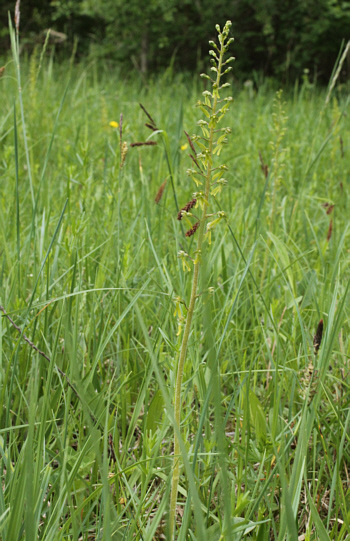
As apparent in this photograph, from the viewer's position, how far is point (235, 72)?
50.4 ft

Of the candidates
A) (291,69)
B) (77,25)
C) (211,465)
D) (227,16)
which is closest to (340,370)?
(211,465)

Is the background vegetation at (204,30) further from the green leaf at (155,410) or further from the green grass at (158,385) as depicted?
the green leaf at (155,410)

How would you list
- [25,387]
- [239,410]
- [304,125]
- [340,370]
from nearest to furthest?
[239,410], [25,387], [340,370], [304,125]

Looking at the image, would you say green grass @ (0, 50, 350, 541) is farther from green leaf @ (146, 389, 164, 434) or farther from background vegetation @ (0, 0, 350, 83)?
background vegetation @ (0, 0, 350, 83)

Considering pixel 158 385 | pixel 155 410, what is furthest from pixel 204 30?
pixel 155 410

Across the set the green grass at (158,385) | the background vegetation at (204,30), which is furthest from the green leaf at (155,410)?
the background vegetation at (204,30)

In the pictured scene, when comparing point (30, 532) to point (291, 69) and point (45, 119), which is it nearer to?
point (45, 119)

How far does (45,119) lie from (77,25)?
47.6 ft

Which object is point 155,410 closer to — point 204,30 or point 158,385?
point 158,385

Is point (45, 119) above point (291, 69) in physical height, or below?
below

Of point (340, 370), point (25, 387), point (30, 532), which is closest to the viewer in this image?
point (30, 532)

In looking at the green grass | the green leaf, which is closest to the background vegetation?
the green grass

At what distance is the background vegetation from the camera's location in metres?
13.0

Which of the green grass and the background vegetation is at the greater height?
the background vegetation
